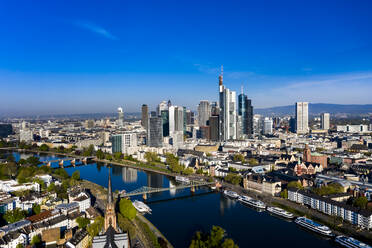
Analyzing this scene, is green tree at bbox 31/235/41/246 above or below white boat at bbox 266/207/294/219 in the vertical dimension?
above

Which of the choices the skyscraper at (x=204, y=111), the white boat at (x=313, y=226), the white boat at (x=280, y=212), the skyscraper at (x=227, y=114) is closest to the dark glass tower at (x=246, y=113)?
the skyscraper at (x=227, y=114)

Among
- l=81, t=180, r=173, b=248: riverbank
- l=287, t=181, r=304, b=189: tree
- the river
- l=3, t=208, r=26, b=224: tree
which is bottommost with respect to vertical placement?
the river

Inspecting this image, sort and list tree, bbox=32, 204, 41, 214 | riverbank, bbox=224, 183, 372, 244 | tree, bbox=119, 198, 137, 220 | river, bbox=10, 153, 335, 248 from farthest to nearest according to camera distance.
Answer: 1. tree, bbox=32, 204, 41, 214
2. tree, bbox=119, 198, 137, 220
3. riverbank, bbox=224, 183, 372, 244
4. river, bbox=10, 153, 335, 248

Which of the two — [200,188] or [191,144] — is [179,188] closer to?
[200,188]

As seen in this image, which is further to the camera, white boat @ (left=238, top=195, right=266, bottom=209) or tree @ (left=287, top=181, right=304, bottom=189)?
tree @ (left=287, top=181, right=304, bottom=189)

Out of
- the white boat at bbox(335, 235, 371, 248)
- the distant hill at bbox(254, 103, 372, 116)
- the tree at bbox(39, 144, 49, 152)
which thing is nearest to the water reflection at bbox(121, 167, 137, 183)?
the white boat at bbox(335, 235, 371, 248)

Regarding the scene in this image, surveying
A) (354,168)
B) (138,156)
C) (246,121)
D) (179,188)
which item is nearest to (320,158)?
(354,168)

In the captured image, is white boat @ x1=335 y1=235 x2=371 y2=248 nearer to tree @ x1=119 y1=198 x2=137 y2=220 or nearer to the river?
the river
